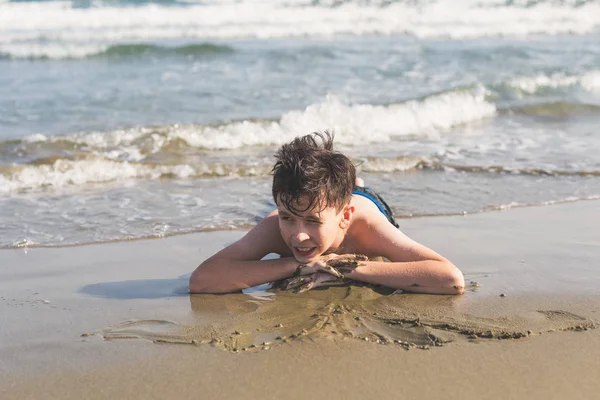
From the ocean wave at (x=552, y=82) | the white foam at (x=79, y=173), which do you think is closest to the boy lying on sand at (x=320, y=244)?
the white foam at (x=79, y=173)

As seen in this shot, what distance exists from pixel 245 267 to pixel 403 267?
857 mm

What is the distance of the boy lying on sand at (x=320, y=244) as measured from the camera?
12.8ft

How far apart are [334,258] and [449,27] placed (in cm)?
2034

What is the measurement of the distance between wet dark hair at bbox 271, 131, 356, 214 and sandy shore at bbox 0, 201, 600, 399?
21.0 inches

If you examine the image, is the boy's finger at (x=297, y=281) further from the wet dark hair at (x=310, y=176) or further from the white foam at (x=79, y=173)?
the white foam at (x=79, y=173)

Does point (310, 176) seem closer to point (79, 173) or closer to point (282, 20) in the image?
point (79, 173)

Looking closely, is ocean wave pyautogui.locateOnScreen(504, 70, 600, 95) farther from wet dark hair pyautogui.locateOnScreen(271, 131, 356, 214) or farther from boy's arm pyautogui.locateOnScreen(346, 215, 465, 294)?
wet dark hair pyautogui.locateOnScreen(271, 131, 356, 214)

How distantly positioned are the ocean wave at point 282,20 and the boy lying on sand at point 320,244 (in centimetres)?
1682

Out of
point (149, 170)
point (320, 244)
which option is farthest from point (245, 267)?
point (149, 170)

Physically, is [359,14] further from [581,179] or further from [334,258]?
[334,258]

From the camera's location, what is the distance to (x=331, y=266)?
4.15 meters

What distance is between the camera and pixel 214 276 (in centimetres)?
425

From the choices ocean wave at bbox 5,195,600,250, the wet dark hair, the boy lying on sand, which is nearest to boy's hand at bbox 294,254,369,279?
the boy lying on sand

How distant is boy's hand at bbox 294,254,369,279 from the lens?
4.13m
